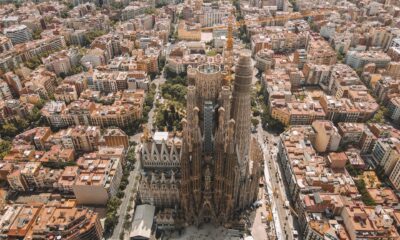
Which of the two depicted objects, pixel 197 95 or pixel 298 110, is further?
pixel 298 110

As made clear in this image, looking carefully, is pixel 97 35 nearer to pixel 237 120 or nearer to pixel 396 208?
pixel 237 120

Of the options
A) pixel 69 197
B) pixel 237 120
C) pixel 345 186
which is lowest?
pixel 69 197

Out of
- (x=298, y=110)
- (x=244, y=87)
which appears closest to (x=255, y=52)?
(x=298, y=110)

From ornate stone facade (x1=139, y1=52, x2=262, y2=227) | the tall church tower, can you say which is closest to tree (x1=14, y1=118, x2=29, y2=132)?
ornate stone facade (x1=139, y1=52, x2=262, y2=227)

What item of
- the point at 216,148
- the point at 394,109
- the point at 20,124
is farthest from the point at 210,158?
the point at 394,109

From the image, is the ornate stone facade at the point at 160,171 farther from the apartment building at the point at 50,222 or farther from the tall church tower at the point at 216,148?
the apartment building at the point at 50,222

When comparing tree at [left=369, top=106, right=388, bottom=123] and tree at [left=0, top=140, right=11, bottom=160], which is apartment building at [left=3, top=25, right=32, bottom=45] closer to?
tree at [left=0, top=140, right=11, bottom=160]

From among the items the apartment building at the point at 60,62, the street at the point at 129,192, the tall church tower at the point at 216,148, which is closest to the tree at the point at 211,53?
the street at the point at 129,192

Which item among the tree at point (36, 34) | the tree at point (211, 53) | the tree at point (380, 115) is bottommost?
the tree at point (380, 115)

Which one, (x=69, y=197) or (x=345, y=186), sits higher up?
(x=345, y=186)
